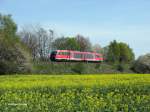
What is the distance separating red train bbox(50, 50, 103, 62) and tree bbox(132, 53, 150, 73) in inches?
294

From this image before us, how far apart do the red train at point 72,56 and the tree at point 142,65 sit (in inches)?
294

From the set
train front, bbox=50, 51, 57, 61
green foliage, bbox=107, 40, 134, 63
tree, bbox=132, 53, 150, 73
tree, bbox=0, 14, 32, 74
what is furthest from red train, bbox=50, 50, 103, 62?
green foliage, bbox=107, 40, 134, 63

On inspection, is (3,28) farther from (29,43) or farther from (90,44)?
(90,44)

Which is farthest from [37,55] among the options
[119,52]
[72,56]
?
[119,52]

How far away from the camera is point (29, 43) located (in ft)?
299

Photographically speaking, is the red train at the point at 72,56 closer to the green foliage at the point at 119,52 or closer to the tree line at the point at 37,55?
the tree line at the point at 37,55

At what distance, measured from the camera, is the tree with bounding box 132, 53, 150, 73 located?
8246 centimetres

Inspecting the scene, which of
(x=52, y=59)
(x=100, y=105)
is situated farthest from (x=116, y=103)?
(x=52, y=59)

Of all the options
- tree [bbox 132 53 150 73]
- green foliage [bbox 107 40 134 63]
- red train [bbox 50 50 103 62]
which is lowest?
tree [bbox 132 53 150 73]

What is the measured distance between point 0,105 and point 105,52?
11216cm

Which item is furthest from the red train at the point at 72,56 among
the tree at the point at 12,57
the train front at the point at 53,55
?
the tree at the point at 12,57

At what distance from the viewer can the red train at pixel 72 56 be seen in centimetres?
7663

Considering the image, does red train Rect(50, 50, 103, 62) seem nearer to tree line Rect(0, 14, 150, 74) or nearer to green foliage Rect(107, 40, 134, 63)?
tree line Rect(0, 14, 150, 74)

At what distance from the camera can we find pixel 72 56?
79375mm
